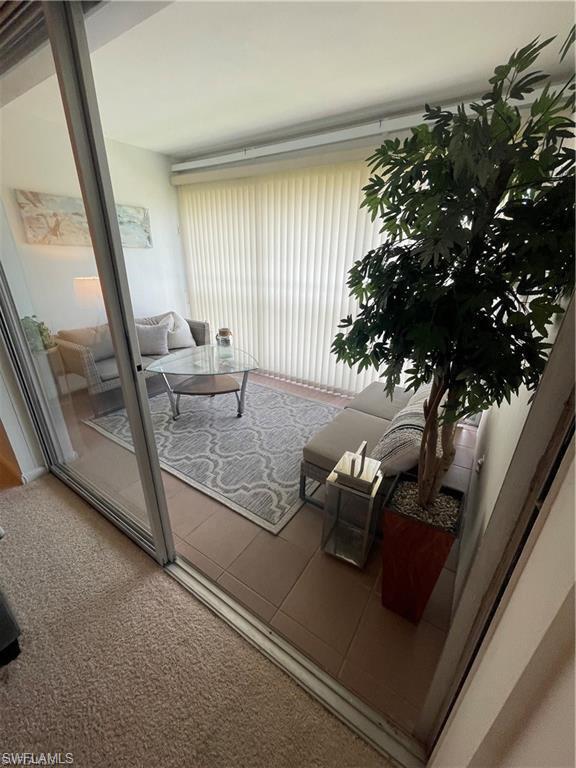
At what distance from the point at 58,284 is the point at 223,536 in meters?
1.58

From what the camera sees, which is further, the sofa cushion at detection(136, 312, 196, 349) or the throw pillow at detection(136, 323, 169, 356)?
the sofa cushion at detection(136, 312, 196, 349)

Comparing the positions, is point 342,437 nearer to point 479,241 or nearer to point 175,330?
point 479,241

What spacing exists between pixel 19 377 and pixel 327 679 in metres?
2.21

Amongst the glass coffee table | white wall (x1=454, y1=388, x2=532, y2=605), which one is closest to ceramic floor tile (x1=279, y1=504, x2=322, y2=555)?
white wall (x1=454, y1=388, x2=532, y2=605)

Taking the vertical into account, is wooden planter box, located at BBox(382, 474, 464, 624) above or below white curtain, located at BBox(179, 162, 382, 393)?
below

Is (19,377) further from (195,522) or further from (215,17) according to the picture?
(215,17)

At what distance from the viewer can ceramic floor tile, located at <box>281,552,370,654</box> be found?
1248 millimetres

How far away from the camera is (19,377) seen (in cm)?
179

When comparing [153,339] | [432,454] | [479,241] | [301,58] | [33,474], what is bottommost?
[33,474]

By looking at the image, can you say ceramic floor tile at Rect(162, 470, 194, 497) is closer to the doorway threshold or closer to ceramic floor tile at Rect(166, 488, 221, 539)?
ceramic floor tile at Rect(166, 488, 221, 539)

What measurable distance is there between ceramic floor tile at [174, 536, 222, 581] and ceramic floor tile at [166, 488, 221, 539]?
6 cm

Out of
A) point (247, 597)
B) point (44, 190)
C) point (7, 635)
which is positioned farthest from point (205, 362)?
point (7, 635)

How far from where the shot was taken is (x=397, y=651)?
1194 mm

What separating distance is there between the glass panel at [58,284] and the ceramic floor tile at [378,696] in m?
1.13
